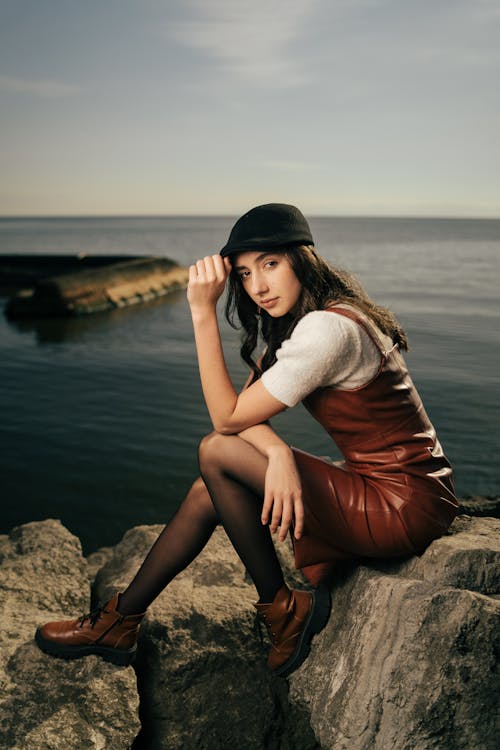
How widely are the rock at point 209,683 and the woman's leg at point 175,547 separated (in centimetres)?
25

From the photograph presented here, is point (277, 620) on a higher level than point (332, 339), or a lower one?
lower

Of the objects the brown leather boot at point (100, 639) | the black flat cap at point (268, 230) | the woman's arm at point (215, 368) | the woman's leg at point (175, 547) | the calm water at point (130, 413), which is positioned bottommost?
the calm water at point (130, 413)

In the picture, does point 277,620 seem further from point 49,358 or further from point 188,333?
point 188,333

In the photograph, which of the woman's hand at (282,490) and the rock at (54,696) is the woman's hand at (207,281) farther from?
the rock at (54,696)

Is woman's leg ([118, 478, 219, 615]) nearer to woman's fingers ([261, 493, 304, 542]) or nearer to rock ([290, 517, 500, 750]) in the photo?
woman's fingers ([261, 493, 304, 542])

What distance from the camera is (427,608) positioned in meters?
1.89

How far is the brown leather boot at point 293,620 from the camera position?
2334mm

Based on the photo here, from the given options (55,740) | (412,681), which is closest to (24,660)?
(55,740)

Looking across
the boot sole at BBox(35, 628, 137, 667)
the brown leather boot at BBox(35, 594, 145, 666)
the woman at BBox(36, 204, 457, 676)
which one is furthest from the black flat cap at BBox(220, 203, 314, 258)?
the boot sole at BBox(35, 628, 137, 667)

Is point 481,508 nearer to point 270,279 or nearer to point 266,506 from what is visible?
point 266,506

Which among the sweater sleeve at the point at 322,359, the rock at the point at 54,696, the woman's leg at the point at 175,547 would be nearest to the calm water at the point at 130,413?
the rock at the point at 54,696

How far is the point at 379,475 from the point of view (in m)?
2.20

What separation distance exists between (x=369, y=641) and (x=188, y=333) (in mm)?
12662

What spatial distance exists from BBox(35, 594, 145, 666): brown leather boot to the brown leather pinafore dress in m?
0.86
